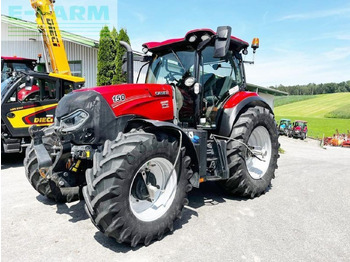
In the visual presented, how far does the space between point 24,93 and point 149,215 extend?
5270mm

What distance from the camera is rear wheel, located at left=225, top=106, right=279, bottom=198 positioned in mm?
3779

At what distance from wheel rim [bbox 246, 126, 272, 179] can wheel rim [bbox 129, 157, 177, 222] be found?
1.89 meters

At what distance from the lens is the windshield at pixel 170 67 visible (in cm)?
384

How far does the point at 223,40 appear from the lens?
3277mm

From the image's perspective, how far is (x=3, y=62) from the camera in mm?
9203

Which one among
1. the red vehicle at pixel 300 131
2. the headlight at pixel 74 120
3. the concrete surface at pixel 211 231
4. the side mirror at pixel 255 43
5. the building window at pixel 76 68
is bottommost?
the red vehicle at pixel 300 131

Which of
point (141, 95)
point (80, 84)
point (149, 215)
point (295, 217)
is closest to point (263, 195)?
point (295, 217)

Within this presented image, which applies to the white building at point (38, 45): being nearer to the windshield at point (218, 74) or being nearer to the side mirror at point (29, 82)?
the side mirror at point (29, 82)

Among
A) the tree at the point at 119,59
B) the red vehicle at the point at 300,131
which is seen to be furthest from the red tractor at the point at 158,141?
the red vehicle at the point at 300,131

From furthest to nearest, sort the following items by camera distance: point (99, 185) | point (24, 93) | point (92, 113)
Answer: point (24, 93), point (92, 113), point (99, 185)

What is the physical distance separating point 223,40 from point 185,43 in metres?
0.72

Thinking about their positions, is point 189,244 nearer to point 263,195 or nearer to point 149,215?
point 149,215

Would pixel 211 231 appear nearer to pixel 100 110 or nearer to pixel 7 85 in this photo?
pixel 100 110

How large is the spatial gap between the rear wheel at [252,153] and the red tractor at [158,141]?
1 cm
